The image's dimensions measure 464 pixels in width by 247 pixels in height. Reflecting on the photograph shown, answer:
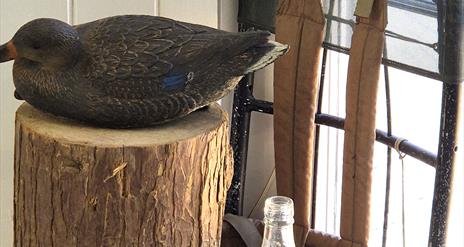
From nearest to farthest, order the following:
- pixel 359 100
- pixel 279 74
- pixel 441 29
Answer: pixel 441 29, pixel 359 100, pixel 279 74

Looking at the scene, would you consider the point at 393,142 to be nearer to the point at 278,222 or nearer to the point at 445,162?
the point at 445,162

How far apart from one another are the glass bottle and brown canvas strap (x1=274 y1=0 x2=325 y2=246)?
0.37m

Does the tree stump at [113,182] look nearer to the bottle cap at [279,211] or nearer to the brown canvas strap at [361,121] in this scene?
the bottle cap at [279,211]

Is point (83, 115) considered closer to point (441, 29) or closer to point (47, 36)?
point (47, 36)

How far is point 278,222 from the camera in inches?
37.9

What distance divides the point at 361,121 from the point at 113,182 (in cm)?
44

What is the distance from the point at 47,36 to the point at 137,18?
117mm

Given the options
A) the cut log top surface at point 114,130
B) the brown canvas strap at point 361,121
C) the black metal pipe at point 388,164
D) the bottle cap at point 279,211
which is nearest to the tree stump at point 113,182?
the cut log top surface at point 114,130

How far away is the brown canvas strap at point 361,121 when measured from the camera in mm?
1188

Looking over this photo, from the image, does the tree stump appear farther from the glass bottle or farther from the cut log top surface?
the glass bottle

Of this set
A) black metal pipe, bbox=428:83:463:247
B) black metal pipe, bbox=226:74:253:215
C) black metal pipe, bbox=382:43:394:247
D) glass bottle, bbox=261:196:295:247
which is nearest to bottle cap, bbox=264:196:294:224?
glass bottle, bbox=261:196:295:247

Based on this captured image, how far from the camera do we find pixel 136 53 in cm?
99

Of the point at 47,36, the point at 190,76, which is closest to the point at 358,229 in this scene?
the point at 190,76

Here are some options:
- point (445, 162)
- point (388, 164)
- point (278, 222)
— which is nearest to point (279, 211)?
point (278, 222)
